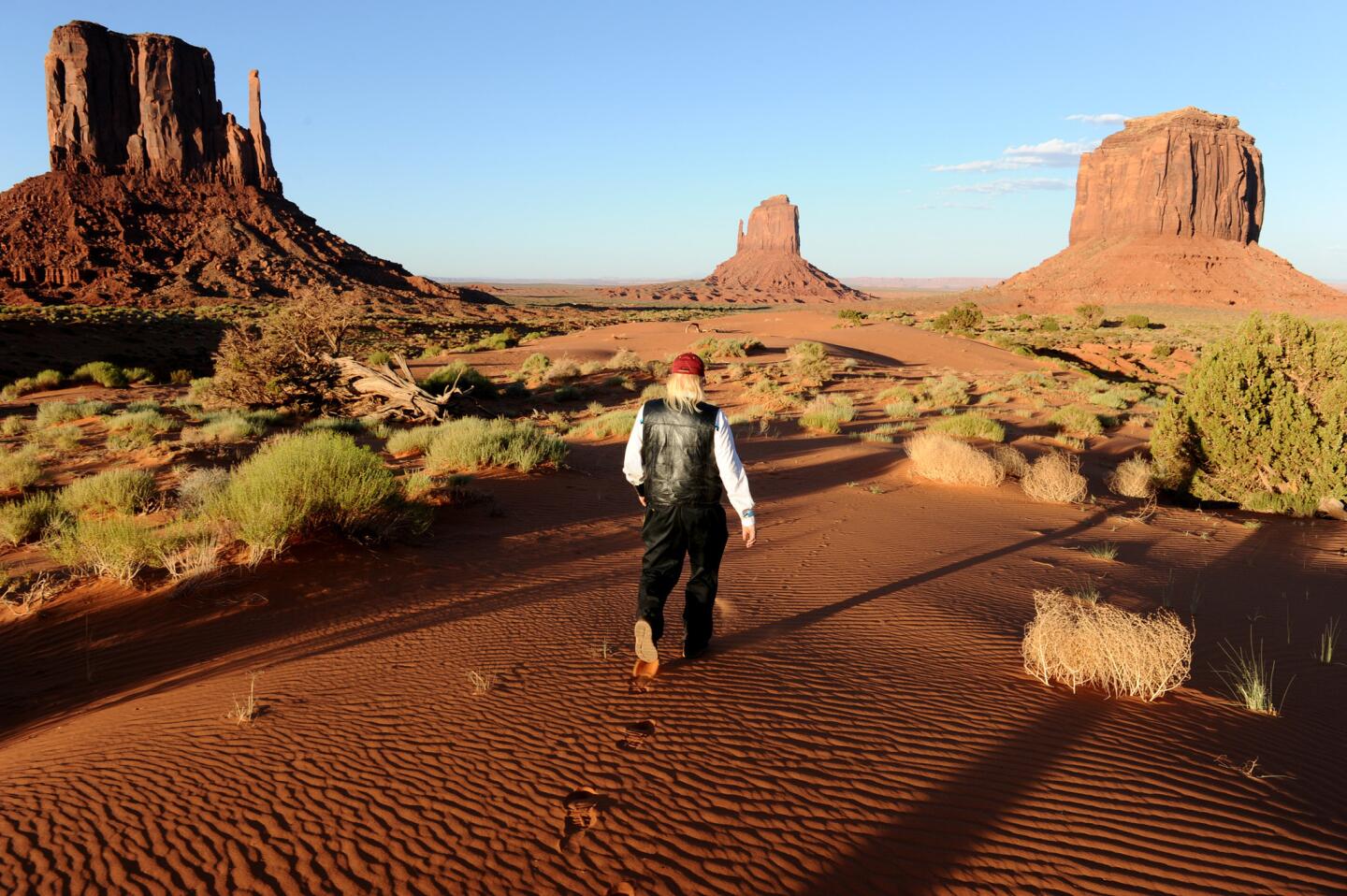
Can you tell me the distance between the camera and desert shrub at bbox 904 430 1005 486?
11.6 meters

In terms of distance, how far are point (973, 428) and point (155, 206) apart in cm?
8440

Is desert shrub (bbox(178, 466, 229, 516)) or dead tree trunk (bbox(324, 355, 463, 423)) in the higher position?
dead tree trunk (bbox(324, 355, 463, 423))

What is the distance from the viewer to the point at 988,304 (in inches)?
3059

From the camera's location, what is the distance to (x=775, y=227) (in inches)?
6914

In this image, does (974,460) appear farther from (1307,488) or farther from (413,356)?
(413,356)

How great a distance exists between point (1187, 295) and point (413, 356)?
260 ft

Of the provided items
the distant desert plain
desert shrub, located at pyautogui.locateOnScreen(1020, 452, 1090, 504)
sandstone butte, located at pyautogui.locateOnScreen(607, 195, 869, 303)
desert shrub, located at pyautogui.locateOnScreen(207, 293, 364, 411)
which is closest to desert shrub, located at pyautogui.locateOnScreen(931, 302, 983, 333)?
the distant desert plain

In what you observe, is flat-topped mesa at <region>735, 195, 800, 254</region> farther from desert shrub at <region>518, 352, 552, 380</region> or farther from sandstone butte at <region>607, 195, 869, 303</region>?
desert shrub at <region>518, 352, 552, 380</region>

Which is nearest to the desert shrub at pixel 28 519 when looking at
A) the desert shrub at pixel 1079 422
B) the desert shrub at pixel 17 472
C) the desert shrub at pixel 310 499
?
the desert shrub at pixel 17 472

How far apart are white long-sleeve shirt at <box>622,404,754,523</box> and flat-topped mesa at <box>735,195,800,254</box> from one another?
175 meters

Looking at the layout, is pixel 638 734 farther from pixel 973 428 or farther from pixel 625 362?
pixel 625 362

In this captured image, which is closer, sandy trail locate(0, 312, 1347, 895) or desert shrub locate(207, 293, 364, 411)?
sandy trail locate(0, 312, 1347, 895)

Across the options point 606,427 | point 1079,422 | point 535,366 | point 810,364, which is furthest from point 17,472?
point 810,364

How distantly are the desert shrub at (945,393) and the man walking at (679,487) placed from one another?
18.1 metres
